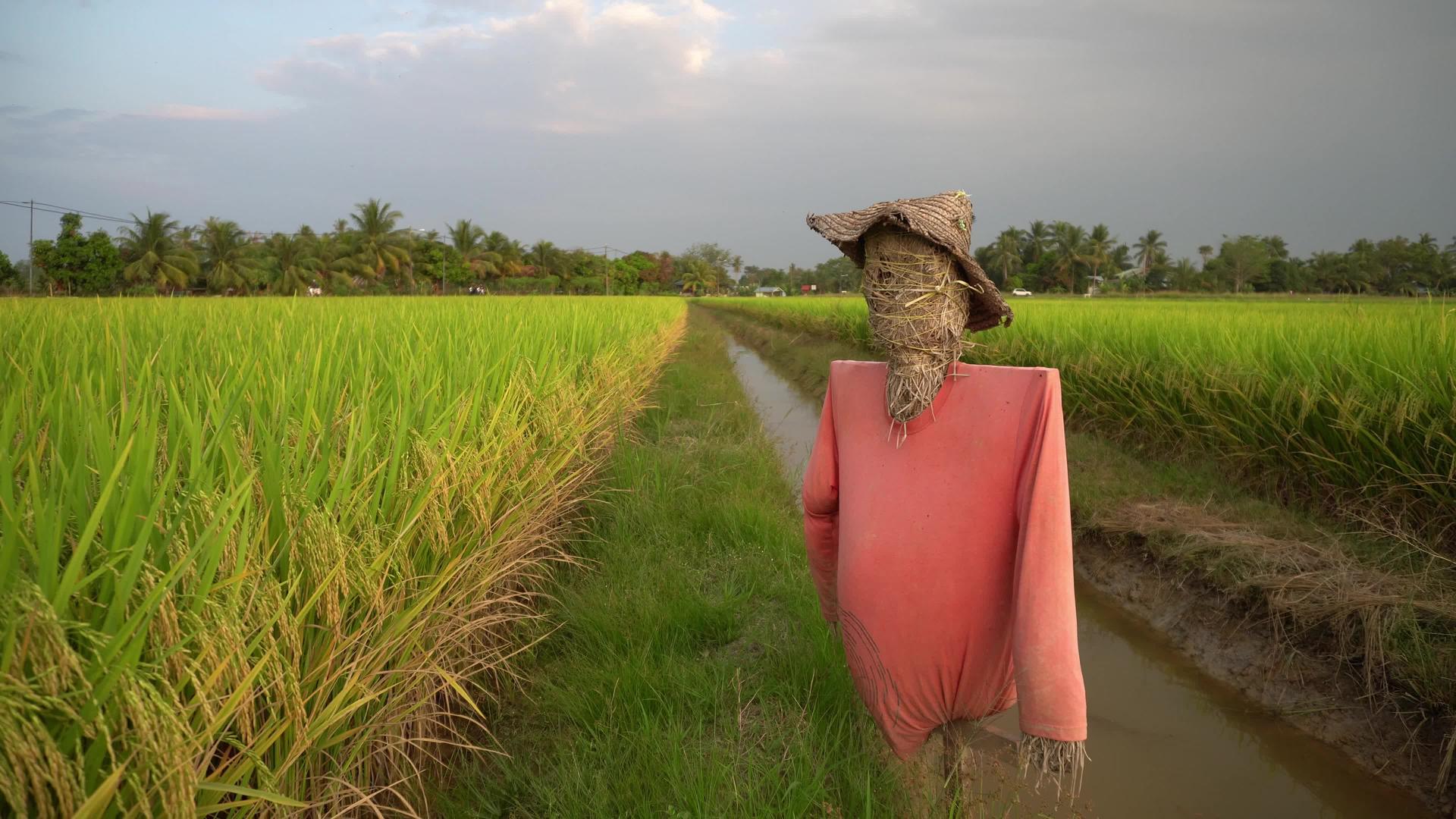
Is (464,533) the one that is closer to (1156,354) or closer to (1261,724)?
(1261,724)

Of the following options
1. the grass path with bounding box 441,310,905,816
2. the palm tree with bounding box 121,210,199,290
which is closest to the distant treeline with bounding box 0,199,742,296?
the palm tree with bounding box 121,210,199,290

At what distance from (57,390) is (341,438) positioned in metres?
0.54

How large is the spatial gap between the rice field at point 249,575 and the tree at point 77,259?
29.0 meters

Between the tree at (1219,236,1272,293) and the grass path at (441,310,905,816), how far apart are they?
128ft

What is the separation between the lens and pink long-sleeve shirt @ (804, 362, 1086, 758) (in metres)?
1.14

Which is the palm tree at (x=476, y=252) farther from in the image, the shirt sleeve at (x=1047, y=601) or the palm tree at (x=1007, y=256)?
the shirt sleeve at (x=1047, y=601)

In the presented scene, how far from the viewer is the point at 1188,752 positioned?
7.28 feet

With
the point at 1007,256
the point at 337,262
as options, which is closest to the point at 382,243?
the point at 337,262

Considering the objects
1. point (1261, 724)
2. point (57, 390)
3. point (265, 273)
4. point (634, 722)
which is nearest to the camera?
point (57, 390)

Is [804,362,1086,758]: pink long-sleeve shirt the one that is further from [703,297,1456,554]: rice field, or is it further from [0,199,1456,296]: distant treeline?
[0,199,1456,296]: distant treeline

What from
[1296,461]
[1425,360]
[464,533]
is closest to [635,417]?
[464,533]

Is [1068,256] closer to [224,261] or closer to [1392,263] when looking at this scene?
[1392,263]

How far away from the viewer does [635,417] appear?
17.1 ft

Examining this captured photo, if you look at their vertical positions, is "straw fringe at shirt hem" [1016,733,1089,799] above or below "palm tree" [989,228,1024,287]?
below
